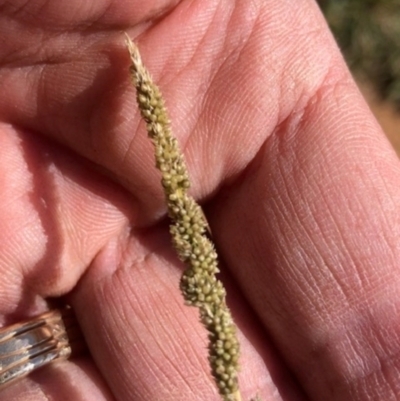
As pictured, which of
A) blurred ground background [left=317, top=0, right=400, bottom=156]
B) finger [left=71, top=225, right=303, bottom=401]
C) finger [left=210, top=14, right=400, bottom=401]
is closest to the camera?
finger [left=210, top=14, right=400, bottom=401]

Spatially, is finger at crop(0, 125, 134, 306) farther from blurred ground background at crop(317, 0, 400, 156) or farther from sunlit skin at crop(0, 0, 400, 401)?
blurred ground background at crop(317, 0, 400, 156)

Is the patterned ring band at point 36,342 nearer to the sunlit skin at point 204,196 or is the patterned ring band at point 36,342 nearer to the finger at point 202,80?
the sunlit skin at point 204,196

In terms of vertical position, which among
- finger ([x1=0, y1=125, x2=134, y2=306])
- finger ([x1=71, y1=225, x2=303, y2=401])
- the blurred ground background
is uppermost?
the blurred ground background

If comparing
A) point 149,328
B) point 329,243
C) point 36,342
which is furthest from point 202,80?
point 36,342

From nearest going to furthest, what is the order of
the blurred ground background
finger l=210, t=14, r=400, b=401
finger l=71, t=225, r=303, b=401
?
finger l=210, t=14, r=400, b=401 < finger l=71, t=225, r=303, b=401 < the blurred ground background

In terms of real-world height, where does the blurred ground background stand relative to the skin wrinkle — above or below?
above

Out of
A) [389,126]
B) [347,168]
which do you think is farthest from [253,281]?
[389,126]

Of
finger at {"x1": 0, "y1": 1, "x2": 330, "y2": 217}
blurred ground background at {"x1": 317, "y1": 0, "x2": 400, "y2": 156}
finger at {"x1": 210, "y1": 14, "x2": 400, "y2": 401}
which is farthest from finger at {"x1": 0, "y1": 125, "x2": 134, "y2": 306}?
blurred ground background at {"x1": 317, "y1": 0, "x2": 400, "y2": 156}
